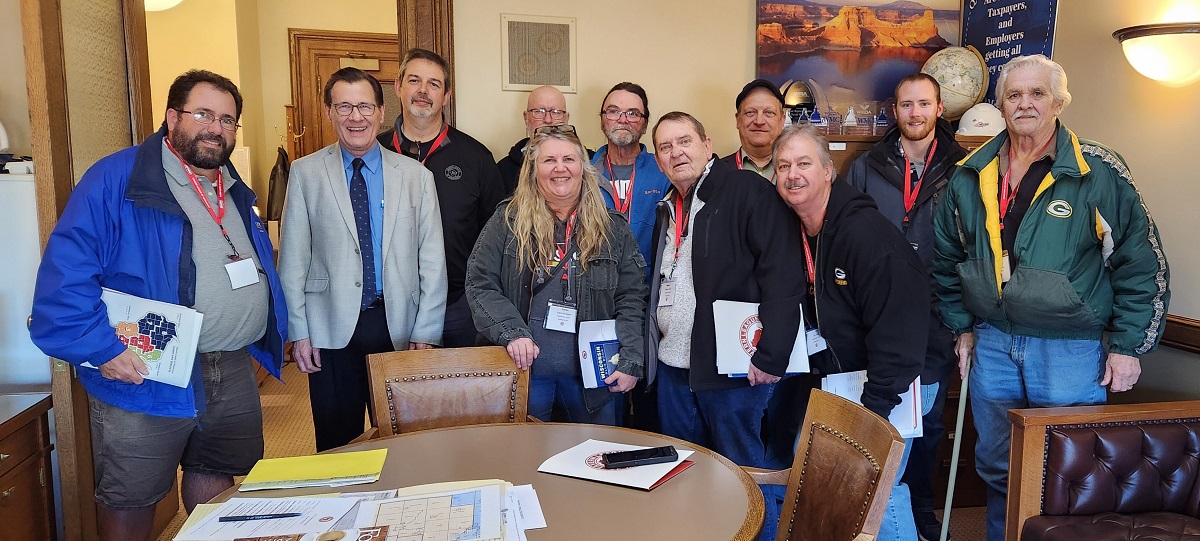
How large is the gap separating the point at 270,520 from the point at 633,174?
2065 mm

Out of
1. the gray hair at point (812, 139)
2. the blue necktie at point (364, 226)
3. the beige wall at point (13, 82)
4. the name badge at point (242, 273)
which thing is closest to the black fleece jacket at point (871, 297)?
the gray hair at point (812, 139)

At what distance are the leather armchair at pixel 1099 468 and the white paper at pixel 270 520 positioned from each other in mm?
1851

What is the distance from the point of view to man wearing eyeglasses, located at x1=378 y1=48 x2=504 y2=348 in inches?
116

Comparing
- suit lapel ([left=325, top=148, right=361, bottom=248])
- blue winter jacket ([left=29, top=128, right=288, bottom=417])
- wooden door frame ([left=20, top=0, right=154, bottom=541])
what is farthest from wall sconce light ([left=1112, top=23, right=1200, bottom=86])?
wooden door frame ([left=20, top=0, right=154, bottom=541])

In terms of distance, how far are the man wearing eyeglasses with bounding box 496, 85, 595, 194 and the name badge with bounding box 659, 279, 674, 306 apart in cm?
103

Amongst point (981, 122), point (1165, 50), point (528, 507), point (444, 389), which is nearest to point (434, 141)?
point (444, 389)

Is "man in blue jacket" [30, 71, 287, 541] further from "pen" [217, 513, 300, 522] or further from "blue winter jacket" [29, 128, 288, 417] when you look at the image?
"pen" [217, 513, 300, 522]

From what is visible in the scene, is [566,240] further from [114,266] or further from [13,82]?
[13,82]

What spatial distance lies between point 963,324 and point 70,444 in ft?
10.1

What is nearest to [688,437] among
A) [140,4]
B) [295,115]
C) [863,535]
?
[863,535]

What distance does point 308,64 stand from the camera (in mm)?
6250

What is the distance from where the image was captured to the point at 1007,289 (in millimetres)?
2221

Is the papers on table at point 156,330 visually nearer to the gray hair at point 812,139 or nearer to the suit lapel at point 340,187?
the suit lapel at point 340,187

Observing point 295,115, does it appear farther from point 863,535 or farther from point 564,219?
point 863,535
